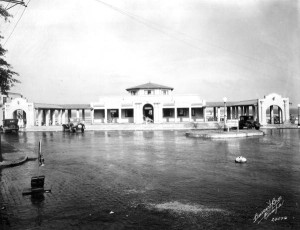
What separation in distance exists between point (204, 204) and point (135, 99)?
44979mm

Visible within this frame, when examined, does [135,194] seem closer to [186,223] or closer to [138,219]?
[138,219]

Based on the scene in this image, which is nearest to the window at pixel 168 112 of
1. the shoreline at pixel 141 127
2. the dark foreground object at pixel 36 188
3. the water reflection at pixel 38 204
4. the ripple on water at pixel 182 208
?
the shoreline at pixel 141 127

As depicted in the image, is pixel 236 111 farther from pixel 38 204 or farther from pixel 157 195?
pixel 38 204

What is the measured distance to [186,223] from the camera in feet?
18.6

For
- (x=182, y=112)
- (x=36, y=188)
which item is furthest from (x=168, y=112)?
(x=36, y=188)

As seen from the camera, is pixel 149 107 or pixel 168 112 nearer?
Answer: pixel 168 112

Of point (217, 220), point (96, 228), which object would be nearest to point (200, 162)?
point (217, 220)

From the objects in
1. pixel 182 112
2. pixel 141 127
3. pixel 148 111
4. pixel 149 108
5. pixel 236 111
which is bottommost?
pixel 141 127

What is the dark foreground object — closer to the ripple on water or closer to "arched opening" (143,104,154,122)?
the ripple on water
